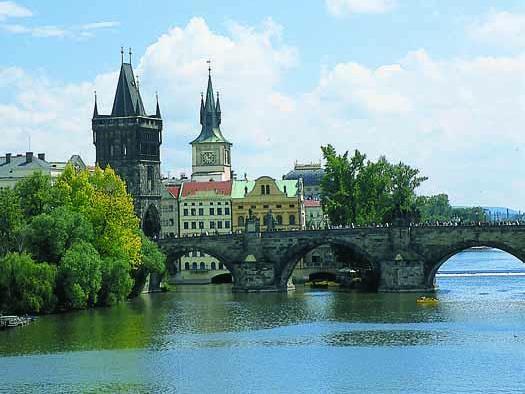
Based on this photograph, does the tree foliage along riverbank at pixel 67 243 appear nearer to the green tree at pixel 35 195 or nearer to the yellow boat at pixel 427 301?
the green tree at pixel 35 195

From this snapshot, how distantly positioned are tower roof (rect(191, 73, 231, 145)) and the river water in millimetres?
78739

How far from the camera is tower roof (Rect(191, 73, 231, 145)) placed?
183 meters

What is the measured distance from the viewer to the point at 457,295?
360 feet

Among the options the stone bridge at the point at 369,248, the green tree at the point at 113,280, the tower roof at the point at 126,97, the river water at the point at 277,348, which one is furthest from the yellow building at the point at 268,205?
the green tree at the point at 113,280

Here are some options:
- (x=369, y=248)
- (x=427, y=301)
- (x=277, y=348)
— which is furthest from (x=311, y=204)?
(x=277, y=348)

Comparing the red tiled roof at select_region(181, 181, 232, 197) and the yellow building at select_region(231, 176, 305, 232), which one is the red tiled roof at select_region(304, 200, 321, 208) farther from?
the yellow building at select_region(231, 176, 305, 232)

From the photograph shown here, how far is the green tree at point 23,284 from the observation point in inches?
3529

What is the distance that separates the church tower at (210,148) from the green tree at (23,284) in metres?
89.3

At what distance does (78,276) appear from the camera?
307 ft

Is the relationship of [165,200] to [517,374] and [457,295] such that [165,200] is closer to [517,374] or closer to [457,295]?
[457,295]

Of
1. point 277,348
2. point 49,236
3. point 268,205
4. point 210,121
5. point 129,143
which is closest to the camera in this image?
point 277,348

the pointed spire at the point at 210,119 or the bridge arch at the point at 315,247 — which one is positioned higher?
the pointed spire at the point at 210,119

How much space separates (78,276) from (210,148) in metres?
89.9

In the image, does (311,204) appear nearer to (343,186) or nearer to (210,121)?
(210,121)
